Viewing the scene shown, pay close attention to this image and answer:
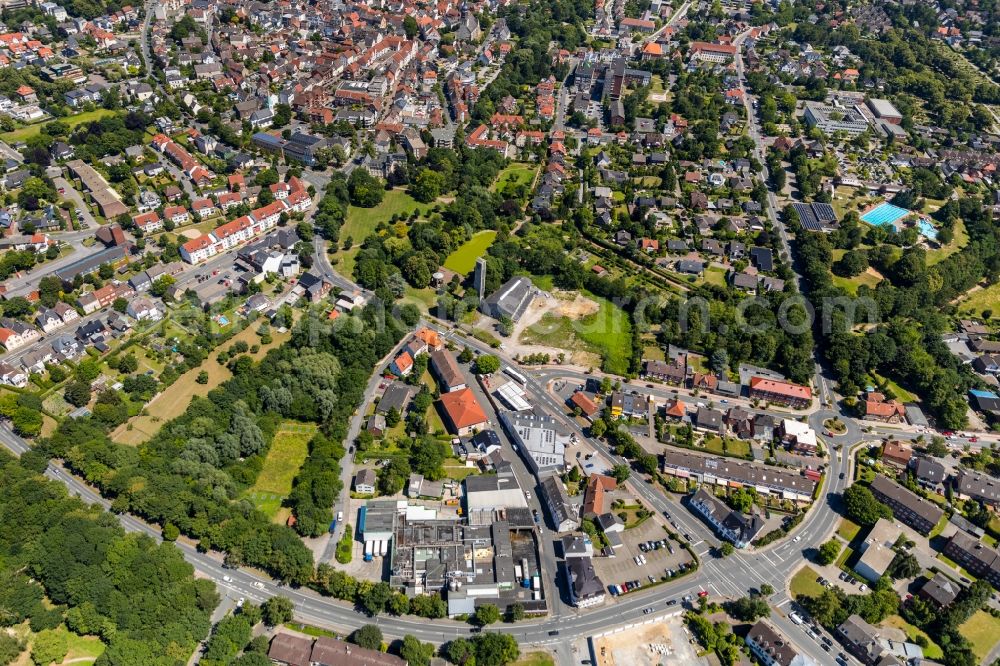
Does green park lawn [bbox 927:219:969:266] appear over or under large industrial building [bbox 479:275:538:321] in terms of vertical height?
over

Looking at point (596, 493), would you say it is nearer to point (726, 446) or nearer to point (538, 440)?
point (538, 440)

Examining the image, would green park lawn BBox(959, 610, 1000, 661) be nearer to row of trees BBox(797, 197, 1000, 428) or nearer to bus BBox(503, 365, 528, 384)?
row of trees BBox(797, 197, 1000, 428)

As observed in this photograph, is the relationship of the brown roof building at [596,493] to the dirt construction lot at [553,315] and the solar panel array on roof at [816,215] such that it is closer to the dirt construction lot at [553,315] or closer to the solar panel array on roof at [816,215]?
the dirt construction lot at [553,315]

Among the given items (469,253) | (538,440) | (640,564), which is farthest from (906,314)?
Answer: (469,253)

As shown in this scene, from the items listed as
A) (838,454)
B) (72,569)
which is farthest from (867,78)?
(72,569)

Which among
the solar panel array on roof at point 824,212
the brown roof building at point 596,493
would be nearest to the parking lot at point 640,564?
the brown roof building at point 596,493

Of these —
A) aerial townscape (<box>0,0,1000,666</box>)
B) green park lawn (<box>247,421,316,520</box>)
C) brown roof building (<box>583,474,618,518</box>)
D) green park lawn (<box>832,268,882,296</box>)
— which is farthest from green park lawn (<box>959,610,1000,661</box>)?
green park lawn (<box>247,421,316,520</box>)
